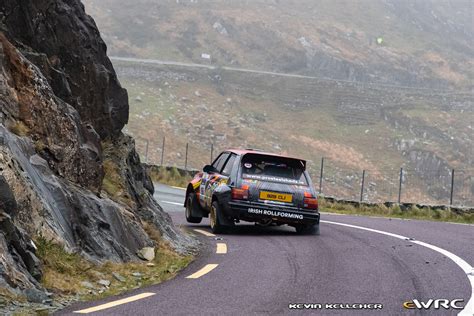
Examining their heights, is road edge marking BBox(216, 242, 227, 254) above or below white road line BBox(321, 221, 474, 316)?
below

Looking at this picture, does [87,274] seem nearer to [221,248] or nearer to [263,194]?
[221,248]

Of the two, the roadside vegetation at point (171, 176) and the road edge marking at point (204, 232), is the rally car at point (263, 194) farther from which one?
the roadside vegetation at point (171, 176)

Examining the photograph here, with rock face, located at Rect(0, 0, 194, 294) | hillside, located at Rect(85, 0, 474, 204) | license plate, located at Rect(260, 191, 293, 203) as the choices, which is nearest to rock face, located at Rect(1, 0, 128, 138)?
rock face, located at Rect(0, 0, 194, 294)

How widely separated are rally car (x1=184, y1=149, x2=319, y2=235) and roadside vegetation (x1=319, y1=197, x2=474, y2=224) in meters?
8.56

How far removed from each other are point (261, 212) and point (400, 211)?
440 inches

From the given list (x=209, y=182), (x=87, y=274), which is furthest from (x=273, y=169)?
(x=87, y=274)

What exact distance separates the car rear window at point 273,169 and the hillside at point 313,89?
20604 millimetres

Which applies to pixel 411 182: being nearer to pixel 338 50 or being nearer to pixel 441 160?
pixel 441 160

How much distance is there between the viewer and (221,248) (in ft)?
39.7

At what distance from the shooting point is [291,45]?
341 ft

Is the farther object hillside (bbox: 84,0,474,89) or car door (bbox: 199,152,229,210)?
hillside (bbox: 84,0,474,89)

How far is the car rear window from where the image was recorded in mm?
14383

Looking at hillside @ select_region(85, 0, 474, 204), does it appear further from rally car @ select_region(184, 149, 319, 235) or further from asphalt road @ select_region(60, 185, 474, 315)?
asphalt road @ select_region(60, 185, 474, 315)

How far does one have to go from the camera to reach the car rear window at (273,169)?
14.4 m
